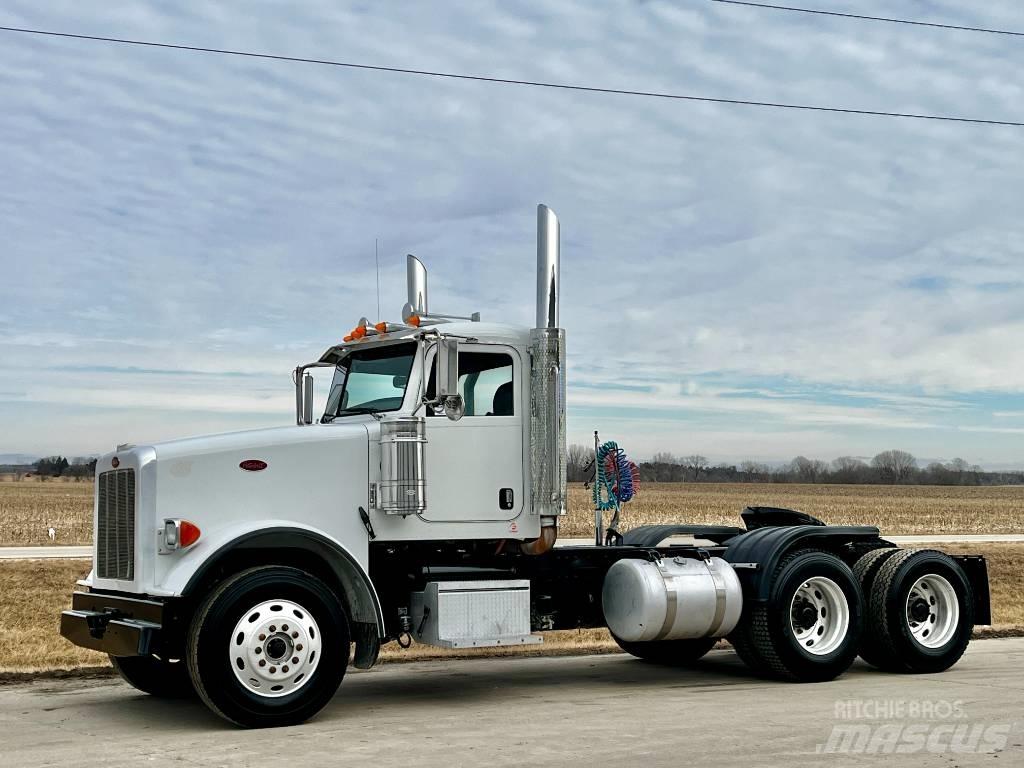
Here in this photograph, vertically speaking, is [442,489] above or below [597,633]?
above

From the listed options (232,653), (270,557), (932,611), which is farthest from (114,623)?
(932,611)

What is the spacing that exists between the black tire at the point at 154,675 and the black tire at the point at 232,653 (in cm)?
197

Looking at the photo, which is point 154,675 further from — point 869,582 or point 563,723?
point 869,582

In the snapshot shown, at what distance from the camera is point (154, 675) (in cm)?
1072

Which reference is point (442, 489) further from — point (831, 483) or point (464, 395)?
point (831, 483)

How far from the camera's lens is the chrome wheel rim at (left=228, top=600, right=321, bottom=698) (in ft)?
29.2

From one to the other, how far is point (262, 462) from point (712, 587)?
163 inches

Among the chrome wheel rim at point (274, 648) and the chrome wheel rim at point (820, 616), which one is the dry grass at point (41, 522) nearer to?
the chrome wheel rim at point (274, 648)

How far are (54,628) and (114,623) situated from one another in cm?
682

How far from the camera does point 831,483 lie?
460 ft

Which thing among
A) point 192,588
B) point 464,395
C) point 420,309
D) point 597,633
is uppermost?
point 420,309

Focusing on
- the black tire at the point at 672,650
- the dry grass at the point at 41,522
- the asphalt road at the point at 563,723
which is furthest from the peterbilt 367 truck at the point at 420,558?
the dry grass at the point at 41,522

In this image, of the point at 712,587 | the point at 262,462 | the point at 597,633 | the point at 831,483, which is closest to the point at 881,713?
the point at 712,587

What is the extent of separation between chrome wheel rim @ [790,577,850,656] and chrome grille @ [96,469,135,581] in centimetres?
583
